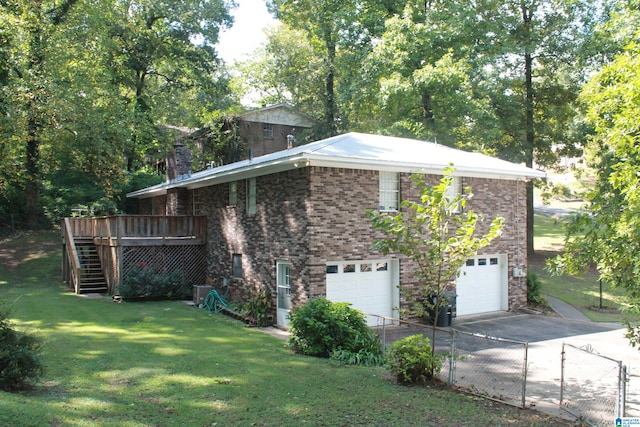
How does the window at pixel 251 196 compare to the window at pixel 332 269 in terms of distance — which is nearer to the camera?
the window at pixel 332 269

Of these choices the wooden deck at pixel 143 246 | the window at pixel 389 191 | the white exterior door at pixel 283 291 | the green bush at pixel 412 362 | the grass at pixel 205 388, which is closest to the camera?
the grass at pixel 205 388

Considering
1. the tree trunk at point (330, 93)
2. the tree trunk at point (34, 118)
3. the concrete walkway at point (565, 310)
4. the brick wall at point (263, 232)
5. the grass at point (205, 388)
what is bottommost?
the concrete walkway at point (565, 310)

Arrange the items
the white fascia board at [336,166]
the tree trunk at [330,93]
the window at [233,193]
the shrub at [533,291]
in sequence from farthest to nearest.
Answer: the tree trunk at [330,93] → the shrub at [533,291] → the window at [233,193] → the white fascia board at [336,166]

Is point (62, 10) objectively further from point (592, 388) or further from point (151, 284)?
point (592, 388)

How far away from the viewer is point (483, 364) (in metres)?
11.4

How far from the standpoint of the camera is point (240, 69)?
51188 mm

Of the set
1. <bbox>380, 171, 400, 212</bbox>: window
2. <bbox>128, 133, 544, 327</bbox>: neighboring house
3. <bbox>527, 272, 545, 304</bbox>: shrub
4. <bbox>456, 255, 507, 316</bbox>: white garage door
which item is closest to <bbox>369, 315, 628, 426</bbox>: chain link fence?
<bbox>128, 133, 544, 327</bbox>: neighboring house

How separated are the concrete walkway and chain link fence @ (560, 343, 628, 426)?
6637 millimetres

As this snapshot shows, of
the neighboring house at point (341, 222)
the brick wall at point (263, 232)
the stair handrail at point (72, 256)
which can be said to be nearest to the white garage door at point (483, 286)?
the neighboring house at point (341, 222)

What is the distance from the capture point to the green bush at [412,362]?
9438 millimetres

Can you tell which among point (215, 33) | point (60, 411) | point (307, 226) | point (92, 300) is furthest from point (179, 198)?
point (215, 33)

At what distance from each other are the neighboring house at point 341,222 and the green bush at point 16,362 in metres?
7.53

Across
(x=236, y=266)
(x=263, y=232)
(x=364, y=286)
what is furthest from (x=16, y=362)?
(x=236, y=266)

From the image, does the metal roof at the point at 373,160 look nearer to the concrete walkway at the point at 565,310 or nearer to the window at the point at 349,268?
the window at the point at 349,268
